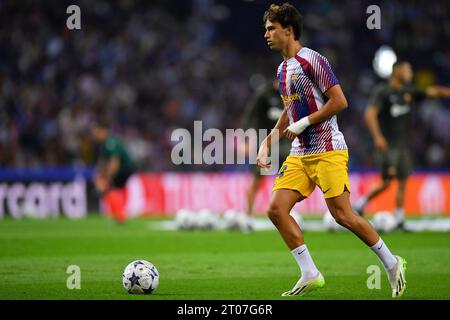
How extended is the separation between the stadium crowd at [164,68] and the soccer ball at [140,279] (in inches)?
614

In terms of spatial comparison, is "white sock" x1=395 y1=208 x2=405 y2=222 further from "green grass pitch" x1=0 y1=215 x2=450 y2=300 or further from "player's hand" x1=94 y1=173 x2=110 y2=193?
"player's hand" x1=94 y1=173 x2=110 y2=193

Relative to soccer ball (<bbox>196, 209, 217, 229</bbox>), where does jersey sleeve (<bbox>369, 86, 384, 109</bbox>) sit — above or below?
above

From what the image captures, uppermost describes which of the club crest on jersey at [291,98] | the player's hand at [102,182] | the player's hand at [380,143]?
the club crest on jersey at [291,98]

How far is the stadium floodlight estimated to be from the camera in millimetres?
26639

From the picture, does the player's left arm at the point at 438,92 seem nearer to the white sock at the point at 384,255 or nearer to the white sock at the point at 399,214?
the white sock at the point at 399,214

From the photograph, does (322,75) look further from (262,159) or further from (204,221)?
(204,221)

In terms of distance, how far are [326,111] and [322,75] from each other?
1.06 ft

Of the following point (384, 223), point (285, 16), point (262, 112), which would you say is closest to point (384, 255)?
point (285, 16)

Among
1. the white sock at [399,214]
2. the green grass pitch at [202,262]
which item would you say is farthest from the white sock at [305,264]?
the white sock at [399,214]

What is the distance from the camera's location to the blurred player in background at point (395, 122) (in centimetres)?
1548

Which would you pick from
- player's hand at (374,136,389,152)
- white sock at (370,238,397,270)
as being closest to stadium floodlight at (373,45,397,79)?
player's hand at (374,136,389,152)

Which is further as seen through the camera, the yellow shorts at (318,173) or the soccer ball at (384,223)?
the soccer ball at (384,223)

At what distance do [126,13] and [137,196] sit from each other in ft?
24.7

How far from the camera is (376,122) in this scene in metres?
15.4
